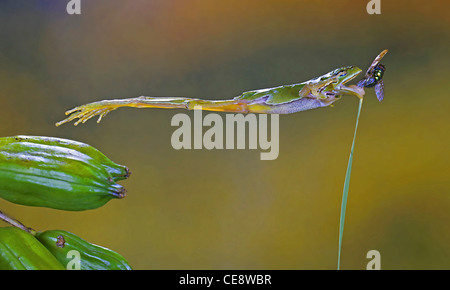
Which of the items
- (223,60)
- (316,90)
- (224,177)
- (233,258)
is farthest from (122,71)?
(316,90)

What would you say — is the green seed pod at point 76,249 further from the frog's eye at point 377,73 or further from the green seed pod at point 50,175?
the frog's eye at point 377,73

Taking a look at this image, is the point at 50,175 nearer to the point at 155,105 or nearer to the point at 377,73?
the point at 155,105

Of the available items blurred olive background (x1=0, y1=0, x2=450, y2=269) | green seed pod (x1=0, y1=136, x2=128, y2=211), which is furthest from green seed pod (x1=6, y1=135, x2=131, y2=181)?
blurred olive background (x1=0, y1=0, x2=450, y2=269)

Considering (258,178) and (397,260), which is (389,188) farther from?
(258,178)

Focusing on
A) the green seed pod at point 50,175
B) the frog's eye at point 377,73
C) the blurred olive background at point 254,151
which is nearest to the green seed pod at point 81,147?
the green seed pod at point 50,175

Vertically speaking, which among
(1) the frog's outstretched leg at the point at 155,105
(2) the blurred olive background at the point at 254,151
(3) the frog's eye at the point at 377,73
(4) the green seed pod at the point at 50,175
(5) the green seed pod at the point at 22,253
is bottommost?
(5) the green seed pod at the point at 22,253

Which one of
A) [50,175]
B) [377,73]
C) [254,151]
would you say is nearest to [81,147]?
[50,175]
